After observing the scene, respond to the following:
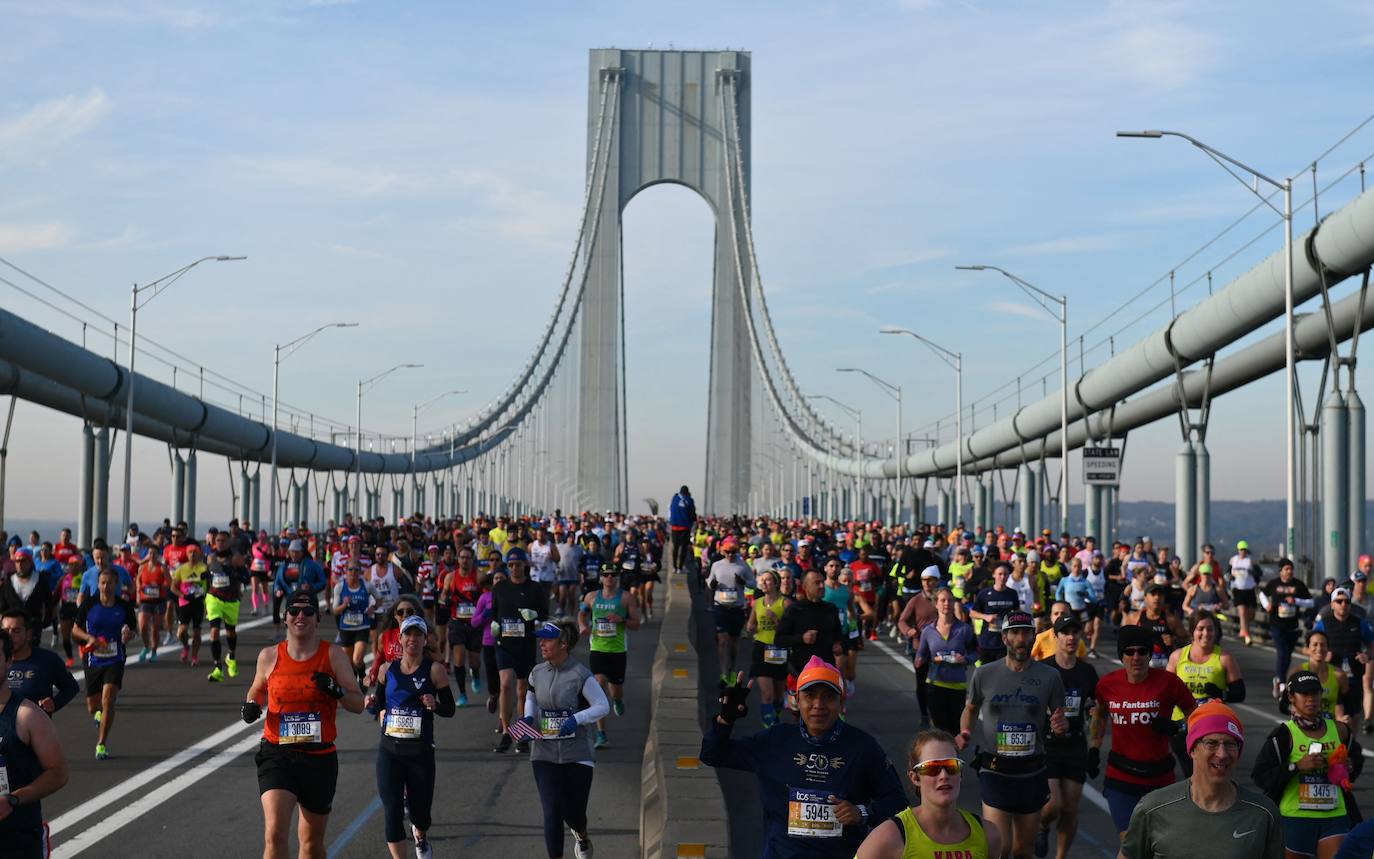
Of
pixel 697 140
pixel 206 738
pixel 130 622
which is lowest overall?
pixel 206 738

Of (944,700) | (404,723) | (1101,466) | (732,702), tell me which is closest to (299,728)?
(404,723)

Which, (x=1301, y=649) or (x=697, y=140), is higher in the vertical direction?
(x=697, y=140)

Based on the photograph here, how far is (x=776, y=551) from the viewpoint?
24.0 m

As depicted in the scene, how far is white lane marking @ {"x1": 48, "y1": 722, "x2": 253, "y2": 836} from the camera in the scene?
10.7 metres

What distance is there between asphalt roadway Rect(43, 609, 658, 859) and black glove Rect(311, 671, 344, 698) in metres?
1.67

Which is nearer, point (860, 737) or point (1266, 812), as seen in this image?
point (1266, 812)

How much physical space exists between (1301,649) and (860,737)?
62.4ft

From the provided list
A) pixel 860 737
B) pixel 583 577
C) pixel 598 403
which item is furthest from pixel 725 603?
pixel 598 403

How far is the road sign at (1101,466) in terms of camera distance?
135 ft

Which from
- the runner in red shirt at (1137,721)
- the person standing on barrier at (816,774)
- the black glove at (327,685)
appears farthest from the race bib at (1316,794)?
the black glove at (327,685)

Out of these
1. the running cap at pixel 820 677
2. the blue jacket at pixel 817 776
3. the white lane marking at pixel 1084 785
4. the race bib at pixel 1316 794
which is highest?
the running cap at pixel 820 677

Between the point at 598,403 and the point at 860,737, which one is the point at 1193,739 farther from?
the point at 598,403

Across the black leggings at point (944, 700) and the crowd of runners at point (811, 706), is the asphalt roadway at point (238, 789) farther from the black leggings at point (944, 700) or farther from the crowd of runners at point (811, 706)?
the black leggings at point (944, 700)

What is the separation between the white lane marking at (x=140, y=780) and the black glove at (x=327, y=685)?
2491mm
